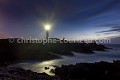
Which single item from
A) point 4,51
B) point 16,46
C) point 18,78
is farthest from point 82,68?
point 16,46

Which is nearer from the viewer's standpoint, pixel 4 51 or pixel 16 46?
pixel 4 51

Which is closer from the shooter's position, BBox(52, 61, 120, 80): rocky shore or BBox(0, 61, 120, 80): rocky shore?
BBox(0, 61, 120, 80): rocky shore

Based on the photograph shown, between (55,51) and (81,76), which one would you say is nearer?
(81,76)

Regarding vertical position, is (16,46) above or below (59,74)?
above

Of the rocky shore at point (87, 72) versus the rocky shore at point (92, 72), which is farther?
the rocky shore at point (92, 72)

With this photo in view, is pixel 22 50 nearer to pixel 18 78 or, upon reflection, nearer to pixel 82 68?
pixel 82 68

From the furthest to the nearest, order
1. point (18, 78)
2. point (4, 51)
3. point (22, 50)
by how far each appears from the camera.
Result: point (22, 50) < point (4, 51) < point (18, 78)

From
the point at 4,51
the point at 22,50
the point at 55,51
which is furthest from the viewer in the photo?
the point at 55,51

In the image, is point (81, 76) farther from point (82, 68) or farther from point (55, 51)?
point (55, 51)

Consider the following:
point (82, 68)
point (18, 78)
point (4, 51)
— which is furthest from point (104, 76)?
point (4, 51)
